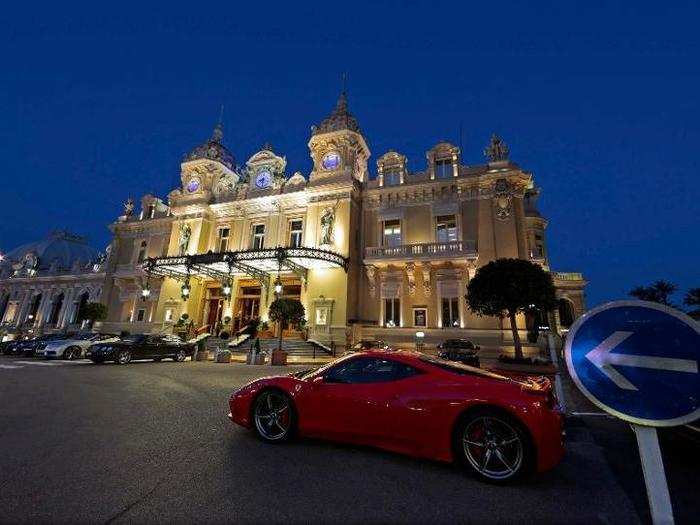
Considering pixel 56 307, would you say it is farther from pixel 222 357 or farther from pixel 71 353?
pixel 222 357

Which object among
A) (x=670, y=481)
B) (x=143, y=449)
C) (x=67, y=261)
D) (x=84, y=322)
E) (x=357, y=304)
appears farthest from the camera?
(x=67, y=261)

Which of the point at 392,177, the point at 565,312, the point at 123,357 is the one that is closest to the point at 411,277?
the point at 392,177

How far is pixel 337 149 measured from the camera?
28.7 metres

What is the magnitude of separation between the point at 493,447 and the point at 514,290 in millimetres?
14496

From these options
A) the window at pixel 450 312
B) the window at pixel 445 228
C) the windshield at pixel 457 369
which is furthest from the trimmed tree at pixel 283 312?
the windshield at pixel 457 369

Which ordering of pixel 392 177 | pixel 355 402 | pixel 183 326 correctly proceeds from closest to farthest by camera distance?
pixel 355 402, pixel 183 326, pixel 392 177

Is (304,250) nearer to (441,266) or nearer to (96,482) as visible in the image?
(441,266)

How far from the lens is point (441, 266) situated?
78.5 feet

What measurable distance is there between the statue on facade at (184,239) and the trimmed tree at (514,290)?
82.2 ft

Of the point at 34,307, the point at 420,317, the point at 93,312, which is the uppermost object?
the point at 34,307

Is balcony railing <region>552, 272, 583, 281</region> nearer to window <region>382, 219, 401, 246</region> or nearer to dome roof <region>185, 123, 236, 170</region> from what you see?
window <region>382, 219, 401, 246</region>

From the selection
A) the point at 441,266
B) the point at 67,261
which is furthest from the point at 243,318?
the point at 67,261

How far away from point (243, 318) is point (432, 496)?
26938mm

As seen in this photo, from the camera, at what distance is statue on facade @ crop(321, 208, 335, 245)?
25922 mm
